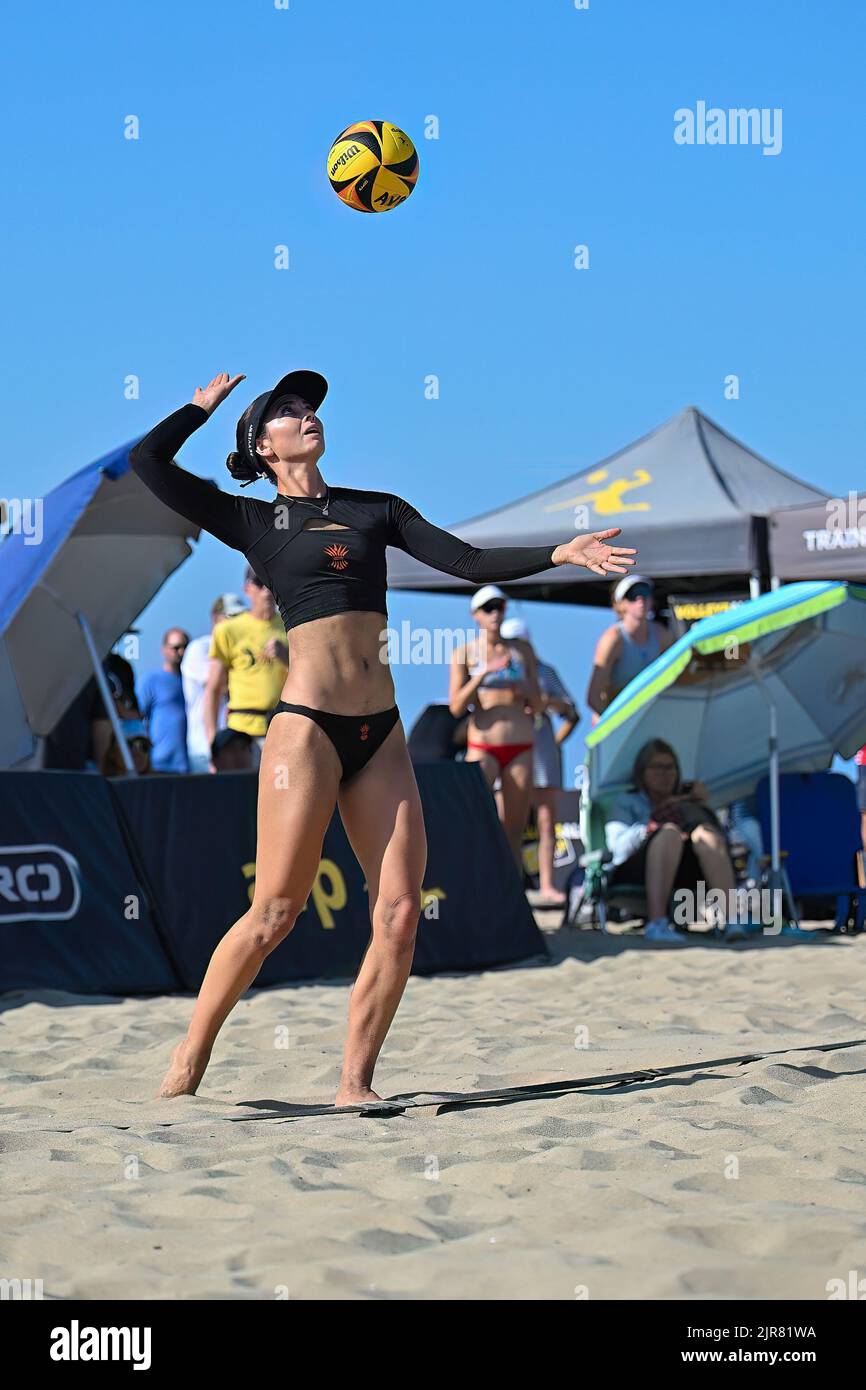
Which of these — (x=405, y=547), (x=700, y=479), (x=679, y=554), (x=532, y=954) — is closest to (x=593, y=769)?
(x=532, y=954)

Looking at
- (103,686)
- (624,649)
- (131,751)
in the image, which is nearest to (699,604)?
(624,649)

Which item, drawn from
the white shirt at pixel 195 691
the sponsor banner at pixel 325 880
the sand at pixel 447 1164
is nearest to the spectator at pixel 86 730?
the white shirt at pixel 195 691

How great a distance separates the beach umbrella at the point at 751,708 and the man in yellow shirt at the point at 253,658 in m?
1.93

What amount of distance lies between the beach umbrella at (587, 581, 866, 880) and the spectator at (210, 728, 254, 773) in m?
2.05

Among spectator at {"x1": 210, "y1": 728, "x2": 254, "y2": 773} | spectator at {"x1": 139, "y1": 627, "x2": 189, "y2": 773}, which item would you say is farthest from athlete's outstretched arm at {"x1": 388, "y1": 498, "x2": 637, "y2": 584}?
spectator at {"x1": 139, "y1": 627, "x2": 189, "y2": 773}

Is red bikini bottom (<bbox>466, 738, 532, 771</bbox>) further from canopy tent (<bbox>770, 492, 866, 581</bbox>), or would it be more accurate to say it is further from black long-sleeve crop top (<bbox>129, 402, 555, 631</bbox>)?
black long-sleeve crop top (<bbox>129, 402, 555, 631</bbox>)

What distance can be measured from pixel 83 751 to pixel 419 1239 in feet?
27.3

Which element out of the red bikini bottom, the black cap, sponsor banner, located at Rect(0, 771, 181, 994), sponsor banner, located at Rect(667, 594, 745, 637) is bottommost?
sponsor banner, located at Rect(0, 771, 181, 994)

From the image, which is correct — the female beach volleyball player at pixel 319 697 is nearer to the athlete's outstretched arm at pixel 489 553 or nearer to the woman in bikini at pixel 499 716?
the athlete's outstretched arm at pixel 489 553

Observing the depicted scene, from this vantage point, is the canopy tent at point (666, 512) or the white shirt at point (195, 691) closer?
the white shirt at point (195, 691)

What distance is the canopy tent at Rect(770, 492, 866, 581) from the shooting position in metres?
11.9

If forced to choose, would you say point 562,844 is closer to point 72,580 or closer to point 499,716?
point 499,716

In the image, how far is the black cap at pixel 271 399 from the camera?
4.55 meters

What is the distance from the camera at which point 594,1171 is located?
341 centimetres
